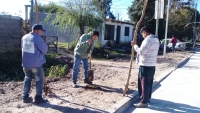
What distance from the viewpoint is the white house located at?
2488 centimetres

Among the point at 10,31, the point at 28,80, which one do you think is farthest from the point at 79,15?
the point at 28,80

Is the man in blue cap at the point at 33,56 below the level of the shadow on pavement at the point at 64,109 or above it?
above

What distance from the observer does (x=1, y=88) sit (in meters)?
5.94

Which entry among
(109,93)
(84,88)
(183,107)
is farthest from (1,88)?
(183,107)

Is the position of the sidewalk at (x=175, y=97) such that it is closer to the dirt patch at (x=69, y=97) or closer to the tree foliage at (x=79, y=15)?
the dirt patch at (x=69, y=97)

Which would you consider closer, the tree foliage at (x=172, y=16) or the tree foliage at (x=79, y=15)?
the tree foliage at (x=79, y=15)

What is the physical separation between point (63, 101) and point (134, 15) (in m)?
28.1

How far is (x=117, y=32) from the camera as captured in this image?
27109 millimetres

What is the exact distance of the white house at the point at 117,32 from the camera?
24.9m

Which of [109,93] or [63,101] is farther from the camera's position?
[109,93]

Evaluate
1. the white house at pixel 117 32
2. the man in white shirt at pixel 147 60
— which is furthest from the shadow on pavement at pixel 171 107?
the white house at pixel 117 32

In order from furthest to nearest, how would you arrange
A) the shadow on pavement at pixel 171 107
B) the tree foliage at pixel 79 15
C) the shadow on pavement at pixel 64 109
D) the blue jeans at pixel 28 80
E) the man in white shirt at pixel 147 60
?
the tree foliage at pixel 79 15
the shadow on pavement at pixel 171 107
the man in white shirt at pixel 147 60
the blue jeans at pixel 28 80
the shadow on pavement at pixel 64 109

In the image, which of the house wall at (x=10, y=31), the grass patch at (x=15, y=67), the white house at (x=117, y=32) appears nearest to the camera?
the grass patch at (x=15, y=67)

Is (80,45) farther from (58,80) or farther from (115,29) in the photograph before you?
(115,29)
